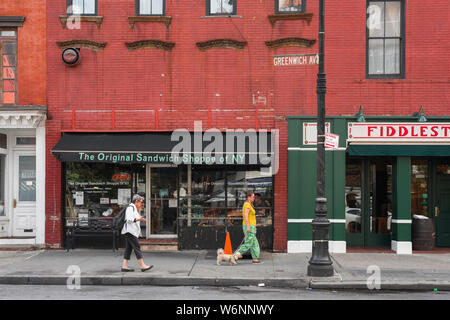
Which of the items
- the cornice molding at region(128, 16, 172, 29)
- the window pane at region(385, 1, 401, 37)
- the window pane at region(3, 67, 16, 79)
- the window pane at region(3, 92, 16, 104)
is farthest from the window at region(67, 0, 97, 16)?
the window pane at region(385, 1, 401, 37)

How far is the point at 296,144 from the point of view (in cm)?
1333

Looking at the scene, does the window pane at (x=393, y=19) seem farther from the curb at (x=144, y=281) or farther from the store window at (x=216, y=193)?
the curb at (x=144, y=281)

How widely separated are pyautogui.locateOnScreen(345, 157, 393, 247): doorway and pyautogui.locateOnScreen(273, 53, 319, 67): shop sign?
3.04 m

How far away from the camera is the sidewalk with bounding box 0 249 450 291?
9.91 meters

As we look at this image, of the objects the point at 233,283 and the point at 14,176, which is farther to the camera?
the point at 14,176

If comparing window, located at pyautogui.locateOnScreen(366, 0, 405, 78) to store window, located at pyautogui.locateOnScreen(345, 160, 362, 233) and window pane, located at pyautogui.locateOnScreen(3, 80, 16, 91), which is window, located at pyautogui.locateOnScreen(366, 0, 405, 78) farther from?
window pane, located at pyautogui.locateOnScreen(3, 80, 16, 91)

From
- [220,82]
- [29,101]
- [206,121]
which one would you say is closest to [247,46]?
[220,82]

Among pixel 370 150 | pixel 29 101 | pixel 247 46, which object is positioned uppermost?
pixel 247 46

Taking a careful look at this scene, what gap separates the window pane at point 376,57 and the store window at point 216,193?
433 cm

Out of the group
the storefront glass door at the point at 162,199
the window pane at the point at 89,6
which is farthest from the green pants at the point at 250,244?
the window pane at the point at 89,6

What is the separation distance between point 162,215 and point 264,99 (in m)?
4.38

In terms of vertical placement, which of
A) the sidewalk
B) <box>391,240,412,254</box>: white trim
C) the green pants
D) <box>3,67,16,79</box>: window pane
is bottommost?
the sidewalk
